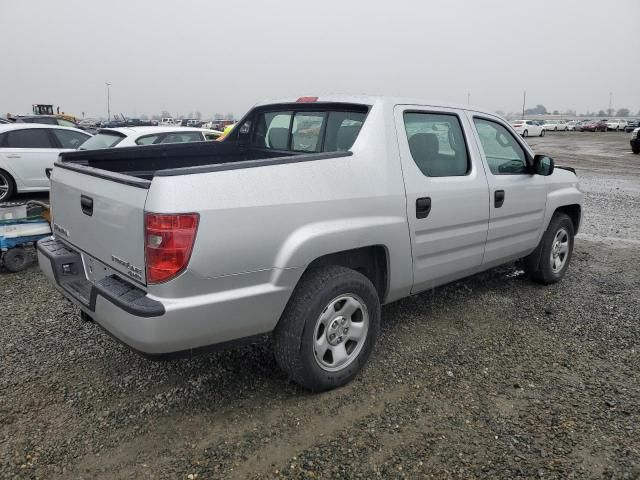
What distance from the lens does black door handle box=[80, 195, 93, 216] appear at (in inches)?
114

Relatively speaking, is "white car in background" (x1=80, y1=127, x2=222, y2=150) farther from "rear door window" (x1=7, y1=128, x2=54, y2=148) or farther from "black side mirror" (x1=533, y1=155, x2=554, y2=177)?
"black side mirror" (x1=533, y1=155, x2=554, y2=177)

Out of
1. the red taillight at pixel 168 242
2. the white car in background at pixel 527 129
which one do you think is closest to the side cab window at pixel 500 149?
the red taillight at pixel 168 242

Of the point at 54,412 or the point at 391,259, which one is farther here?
the point at 391,259

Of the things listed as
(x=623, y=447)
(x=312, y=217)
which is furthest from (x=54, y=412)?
(x=623, y=447)

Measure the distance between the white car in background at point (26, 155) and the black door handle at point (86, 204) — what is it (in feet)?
23.2

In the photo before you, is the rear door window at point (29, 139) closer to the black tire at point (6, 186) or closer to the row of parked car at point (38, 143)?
the row of parked car at point (38, 143)

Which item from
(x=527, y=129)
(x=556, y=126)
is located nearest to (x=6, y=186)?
(x=527, y=129)

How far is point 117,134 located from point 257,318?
706 centimetres

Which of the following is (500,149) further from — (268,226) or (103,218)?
(103,218)

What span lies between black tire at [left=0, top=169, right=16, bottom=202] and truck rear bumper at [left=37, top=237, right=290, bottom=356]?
24.7ft

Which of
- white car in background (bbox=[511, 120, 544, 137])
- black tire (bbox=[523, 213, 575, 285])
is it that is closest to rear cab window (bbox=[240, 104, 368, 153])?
black tire (bbox=[523, 213, 575, 285])

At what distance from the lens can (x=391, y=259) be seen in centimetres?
333

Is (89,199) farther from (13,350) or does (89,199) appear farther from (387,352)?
(387,352)

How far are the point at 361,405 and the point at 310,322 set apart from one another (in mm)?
621
